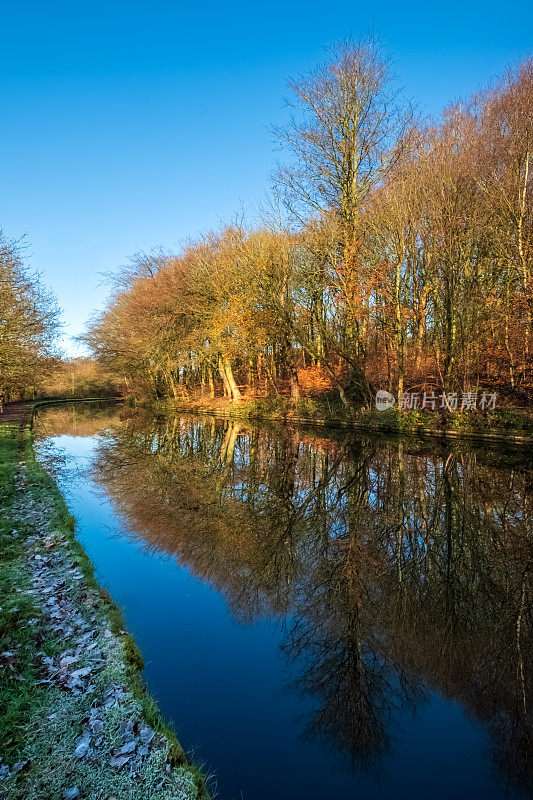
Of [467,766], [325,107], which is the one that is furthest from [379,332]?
[467,766]

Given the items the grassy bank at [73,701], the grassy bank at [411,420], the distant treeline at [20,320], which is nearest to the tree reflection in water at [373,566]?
the grassy bank at [73,701]

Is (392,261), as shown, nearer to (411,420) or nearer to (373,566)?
(411,420)

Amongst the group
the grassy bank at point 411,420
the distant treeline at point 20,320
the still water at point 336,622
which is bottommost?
the still water at point 336,622

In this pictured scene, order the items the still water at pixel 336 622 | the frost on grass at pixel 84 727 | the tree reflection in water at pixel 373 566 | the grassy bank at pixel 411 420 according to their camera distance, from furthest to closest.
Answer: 1. the grassy bank at pixel 411 420
2. the tree reflection in water at pixel 373 566
3. the still water at pixel 336 622
4. the frost on grass at pixel 84 727

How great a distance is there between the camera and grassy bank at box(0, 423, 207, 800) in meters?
2.65

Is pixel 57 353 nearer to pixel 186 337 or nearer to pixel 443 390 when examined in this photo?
pixel 186 337

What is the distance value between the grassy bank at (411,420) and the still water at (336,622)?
4264mm

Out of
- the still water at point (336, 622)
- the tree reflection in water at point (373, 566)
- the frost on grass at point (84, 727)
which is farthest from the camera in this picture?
the tree reflection in water at point (373, 566)

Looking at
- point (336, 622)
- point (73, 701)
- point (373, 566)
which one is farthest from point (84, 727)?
point (373, 566)

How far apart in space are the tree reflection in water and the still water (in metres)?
0.02

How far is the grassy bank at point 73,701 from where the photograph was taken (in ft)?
8.70

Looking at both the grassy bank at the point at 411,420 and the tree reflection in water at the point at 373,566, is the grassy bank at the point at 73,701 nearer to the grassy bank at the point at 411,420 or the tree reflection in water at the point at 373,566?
the tree reflection in water at the point at 373,566

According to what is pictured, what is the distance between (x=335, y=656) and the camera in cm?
417

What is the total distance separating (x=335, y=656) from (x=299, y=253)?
23105 millimetres
